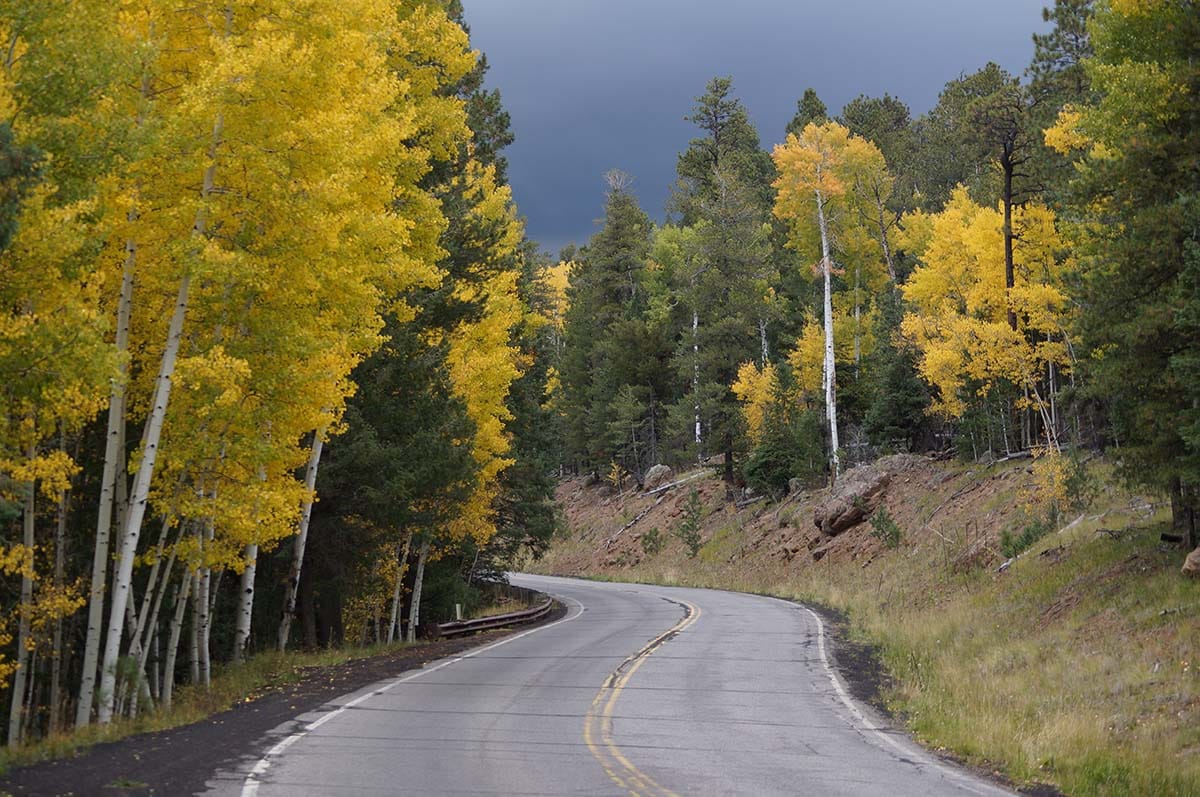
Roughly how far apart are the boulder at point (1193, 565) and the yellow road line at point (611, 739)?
9.95 metres

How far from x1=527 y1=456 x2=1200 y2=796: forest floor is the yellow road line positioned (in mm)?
4121

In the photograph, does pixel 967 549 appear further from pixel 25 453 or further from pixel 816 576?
pixel 25 453

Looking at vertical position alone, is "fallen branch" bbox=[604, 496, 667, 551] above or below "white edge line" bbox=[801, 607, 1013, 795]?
above

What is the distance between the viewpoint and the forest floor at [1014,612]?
Answer: 478 inches

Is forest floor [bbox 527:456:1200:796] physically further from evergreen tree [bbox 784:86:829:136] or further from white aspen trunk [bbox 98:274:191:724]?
evergreen tree [bbox 784:86:829:136]

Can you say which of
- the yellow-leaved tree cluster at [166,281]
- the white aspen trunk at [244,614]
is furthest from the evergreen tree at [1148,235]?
the white aspen trunk at [244,614]

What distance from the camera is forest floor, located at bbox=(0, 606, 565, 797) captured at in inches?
384

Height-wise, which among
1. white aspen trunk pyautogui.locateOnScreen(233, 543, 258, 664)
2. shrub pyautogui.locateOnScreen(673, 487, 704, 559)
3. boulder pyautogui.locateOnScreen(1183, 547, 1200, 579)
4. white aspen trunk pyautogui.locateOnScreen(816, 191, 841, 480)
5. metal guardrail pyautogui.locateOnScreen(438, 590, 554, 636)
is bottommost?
metal guardrail pyautogui.locateOnScreen(438, 590, 554, 636)

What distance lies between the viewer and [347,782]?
9.96 meters

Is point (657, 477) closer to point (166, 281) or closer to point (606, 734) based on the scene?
point (606, 734)

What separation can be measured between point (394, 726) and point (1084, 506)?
72.2ft

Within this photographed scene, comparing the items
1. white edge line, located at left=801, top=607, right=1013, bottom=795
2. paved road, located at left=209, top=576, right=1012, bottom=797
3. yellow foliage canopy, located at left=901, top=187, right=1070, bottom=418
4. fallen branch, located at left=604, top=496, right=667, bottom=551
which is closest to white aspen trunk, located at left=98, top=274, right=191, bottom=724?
paved road, located at left=209, top=576, right=1012, bottom=797

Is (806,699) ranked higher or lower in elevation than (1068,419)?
lower

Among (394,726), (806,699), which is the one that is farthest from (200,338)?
(806,699)
